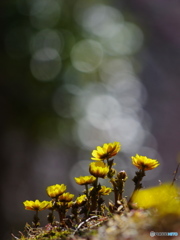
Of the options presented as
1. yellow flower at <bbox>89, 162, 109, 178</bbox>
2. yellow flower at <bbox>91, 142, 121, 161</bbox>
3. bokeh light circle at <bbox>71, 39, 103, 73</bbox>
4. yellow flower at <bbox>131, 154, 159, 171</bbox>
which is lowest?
yellow flower at <bbox>89, 162, 109, 178</bbox>

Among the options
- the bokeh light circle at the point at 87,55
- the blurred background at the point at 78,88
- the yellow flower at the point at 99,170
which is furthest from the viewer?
the bokeh light circle at the point at 87,55

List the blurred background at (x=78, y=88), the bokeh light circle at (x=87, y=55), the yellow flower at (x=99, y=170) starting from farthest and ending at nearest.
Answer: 1. the bokeh light circle at (x=87, y=55)
2. the blurred background at (x=78, y=88)
3. the yellow flower at (x=99, y=170)

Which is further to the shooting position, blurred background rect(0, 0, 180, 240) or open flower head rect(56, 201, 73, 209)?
blurred background rect(0, 0, 180, 240)

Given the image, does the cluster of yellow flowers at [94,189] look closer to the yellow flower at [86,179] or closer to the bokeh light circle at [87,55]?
the yellow flower at [86,179]

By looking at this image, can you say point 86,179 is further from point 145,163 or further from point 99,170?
point 145,163

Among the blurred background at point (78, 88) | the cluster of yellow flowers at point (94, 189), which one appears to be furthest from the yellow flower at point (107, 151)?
the blurred background at point (78, 88)

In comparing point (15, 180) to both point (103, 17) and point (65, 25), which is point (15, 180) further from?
point (103, 17)

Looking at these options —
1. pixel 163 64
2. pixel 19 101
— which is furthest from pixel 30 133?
pixel 163 64

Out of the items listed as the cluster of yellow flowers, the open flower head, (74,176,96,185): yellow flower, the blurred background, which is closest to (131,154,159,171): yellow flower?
the cluster of yellow flowers

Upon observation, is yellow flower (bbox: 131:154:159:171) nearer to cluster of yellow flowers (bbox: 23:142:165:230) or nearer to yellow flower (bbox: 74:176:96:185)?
cluster of yellow flowers (bbox: 23:142:165:230)
